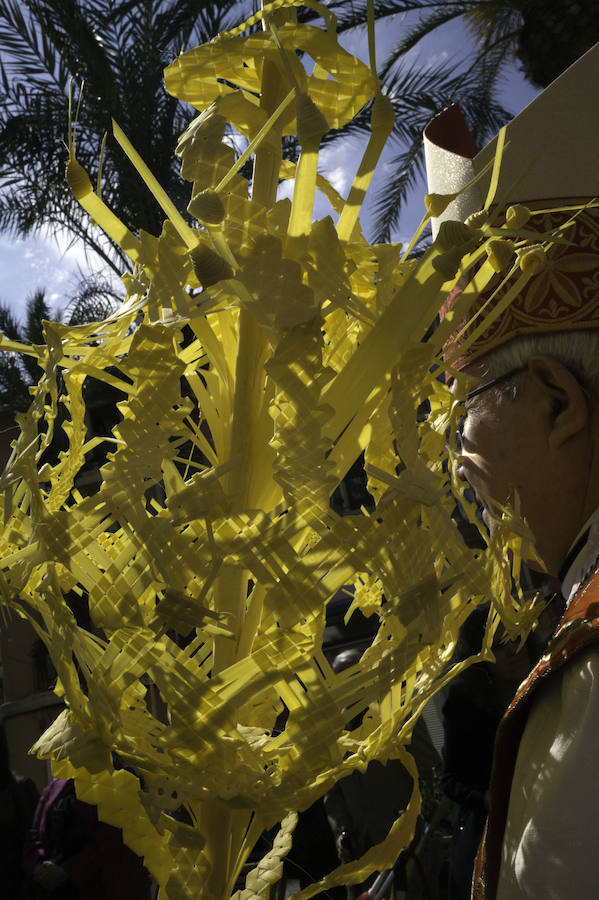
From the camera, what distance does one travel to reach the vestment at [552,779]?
80cm

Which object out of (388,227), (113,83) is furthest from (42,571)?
(388,227)

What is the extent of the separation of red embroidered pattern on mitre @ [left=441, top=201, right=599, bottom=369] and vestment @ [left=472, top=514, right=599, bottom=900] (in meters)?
0.45

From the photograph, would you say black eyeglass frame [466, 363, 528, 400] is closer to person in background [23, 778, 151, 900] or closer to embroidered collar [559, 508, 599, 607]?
embroidered collar [559, 508, 599, 607]

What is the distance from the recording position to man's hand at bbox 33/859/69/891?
10.00 feet

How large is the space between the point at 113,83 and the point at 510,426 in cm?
664

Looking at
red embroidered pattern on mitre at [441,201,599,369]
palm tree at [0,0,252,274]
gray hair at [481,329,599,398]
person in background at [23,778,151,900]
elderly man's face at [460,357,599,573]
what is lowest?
person in background at [23,778,151,900]

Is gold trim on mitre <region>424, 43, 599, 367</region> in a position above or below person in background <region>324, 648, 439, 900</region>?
above

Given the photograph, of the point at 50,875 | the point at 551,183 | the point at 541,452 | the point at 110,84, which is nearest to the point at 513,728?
the point at 541,452

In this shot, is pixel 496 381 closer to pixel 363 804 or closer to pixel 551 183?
pixel 551 183

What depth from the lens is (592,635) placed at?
912 millimetres

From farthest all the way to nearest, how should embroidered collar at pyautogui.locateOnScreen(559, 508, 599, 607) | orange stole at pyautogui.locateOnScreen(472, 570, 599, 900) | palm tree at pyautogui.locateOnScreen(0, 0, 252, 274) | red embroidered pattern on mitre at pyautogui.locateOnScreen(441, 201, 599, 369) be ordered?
palm tree at pyautogui.locateOnScreen(0, 0, 252, 274) → red embroidered pattern on mitre at pyautogui.locateOnScreen(441, 201, 599, 369) → embroidered collar at pyautogui.locateOnScreen(559, 508, 599, 607) → orange stole at pyautogui.locateOnScreen(472, 570, 599, 900)

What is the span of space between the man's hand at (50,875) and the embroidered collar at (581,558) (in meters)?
2.69

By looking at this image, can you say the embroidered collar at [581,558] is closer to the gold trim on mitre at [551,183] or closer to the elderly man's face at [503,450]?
the elderly man's face at [503,450]

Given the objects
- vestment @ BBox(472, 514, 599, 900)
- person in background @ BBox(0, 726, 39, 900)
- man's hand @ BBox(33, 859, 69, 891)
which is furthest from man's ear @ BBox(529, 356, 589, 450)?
person in background @ BBox(0, 726, 39, 900)
